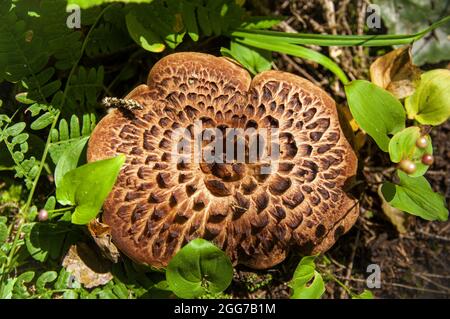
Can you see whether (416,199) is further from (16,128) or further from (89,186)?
(16,128)

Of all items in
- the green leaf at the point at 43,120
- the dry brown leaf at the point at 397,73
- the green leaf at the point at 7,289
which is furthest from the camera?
the dry brown leaf at the point at 397,73

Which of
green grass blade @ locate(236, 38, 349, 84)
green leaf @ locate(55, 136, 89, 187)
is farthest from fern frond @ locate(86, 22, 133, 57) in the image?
green grass blade @ locate(236, 38, 349, 84)

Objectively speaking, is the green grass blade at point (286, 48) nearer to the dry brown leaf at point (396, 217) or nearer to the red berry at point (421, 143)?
the red berry at point (421, 143)

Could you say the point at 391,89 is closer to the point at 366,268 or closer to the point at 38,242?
the point at 366,268

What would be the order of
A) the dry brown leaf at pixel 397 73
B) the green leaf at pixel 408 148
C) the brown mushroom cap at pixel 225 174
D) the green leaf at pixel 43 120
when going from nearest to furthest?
the brown mushroom cap at pixel 225 174 → the green leaf at pixel 408 148 → the green leaf at pixel 43 120 → the dry brown leaf at pixel 397 73

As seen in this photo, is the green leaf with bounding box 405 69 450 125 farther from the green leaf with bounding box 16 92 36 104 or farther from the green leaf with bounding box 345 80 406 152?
the green leaf with bounding box 16 92 36 104

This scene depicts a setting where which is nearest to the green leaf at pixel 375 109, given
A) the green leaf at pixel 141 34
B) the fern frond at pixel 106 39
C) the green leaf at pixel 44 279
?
the green leaf at pixel 141 34

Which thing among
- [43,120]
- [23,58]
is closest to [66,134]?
[43,120]
